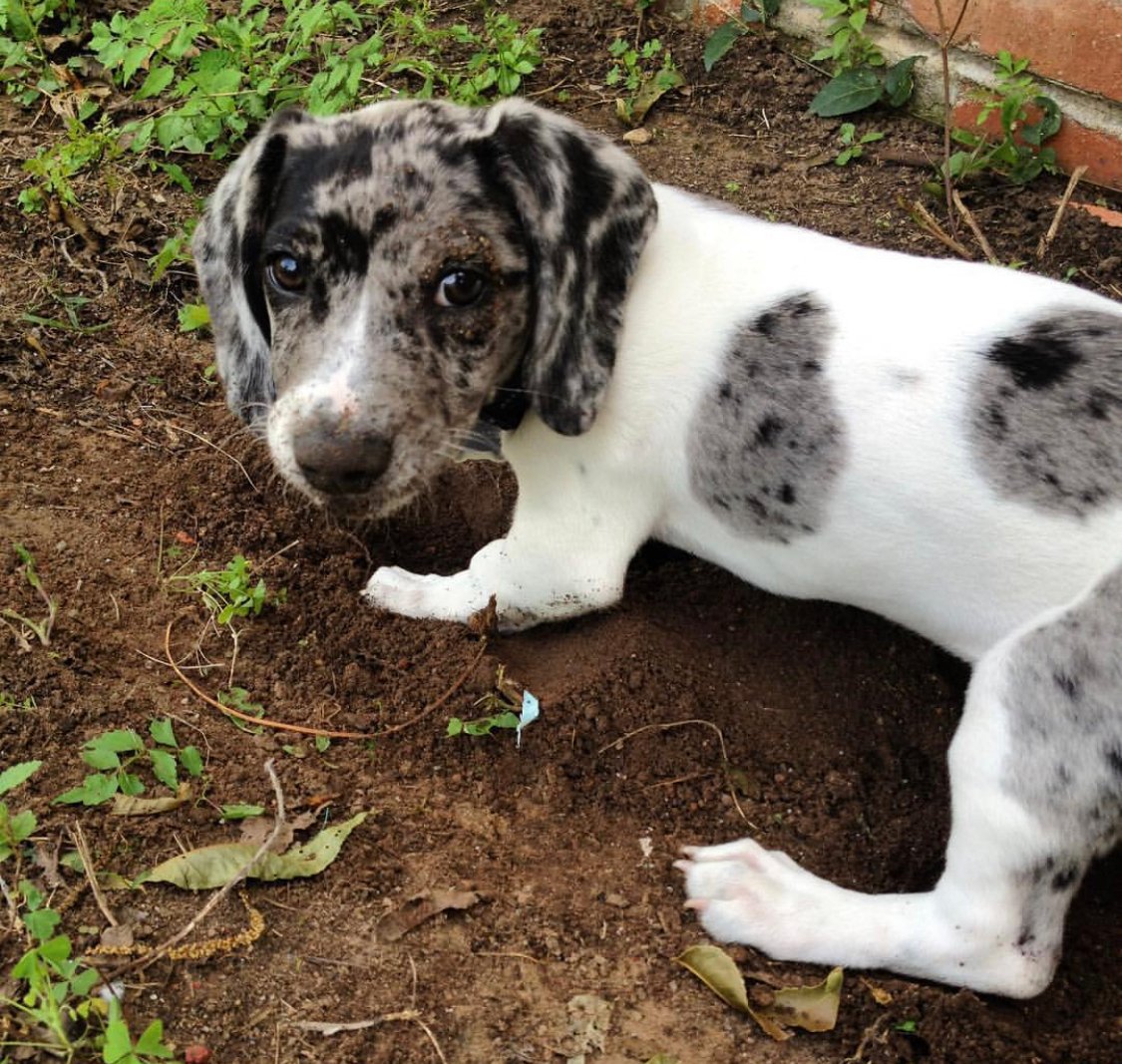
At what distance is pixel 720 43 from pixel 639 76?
1.43 feet

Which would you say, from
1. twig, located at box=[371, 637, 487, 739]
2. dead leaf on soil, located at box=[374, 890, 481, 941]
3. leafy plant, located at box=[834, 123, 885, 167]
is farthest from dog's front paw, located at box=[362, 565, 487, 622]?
leafy plant, located at box=[834, 123, 885, 167]

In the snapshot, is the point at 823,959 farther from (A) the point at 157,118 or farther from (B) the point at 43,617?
(A) the point at 157,118

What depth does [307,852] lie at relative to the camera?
337 centimetres

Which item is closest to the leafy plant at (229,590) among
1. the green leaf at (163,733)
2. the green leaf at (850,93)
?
the green leaf at (163,733)

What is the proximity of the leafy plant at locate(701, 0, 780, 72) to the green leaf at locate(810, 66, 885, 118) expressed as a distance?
1.86 feet

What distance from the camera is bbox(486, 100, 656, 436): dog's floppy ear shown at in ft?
11.4

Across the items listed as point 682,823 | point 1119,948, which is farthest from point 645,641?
point 1119,948

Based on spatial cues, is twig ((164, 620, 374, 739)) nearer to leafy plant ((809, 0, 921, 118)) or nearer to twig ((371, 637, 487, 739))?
twig ((371, 637, 487, 739))

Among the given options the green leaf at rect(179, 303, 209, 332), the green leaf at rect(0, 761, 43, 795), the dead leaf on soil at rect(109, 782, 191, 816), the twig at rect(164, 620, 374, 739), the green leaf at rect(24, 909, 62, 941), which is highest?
the green leaf at rect(179, 303, 209, 332)

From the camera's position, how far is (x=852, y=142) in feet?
19.8

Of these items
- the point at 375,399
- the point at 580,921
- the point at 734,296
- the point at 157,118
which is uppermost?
the point at 734,296

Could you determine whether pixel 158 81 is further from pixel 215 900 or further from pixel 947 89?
pixel 215 900

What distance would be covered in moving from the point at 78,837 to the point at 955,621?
2392 mm

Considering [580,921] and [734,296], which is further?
[734,296]
